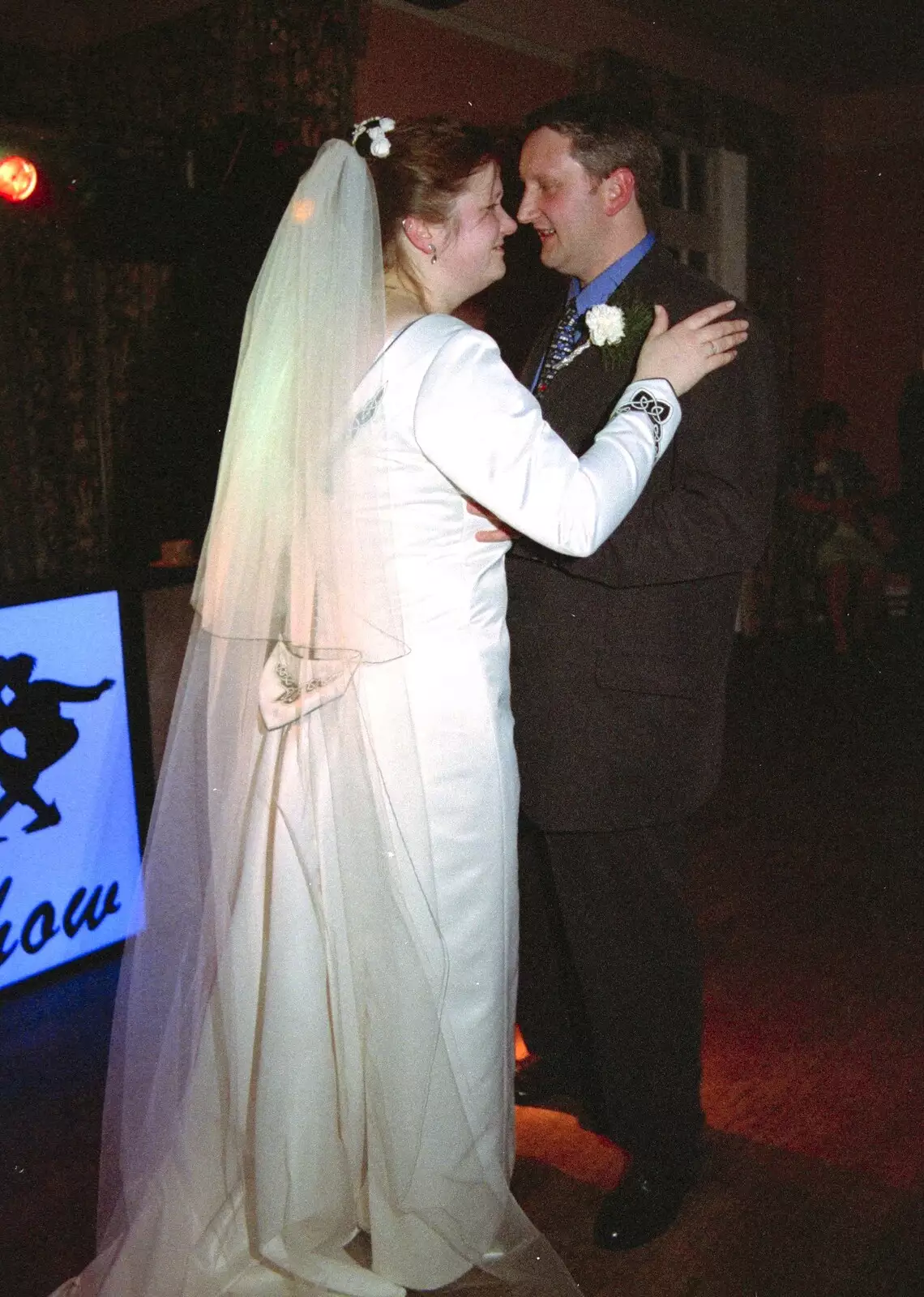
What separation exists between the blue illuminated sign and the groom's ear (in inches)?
62.9

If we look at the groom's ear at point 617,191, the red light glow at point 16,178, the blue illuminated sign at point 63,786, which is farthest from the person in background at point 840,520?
the groom's ear at point 617,191

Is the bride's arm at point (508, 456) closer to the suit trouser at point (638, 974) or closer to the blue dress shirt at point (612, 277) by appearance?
the blue dress shirt at point (612, 277)

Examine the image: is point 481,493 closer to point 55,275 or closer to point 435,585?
point 435,585

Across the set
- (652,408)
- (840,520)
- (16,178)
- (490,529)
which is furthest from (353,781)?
(840,520)

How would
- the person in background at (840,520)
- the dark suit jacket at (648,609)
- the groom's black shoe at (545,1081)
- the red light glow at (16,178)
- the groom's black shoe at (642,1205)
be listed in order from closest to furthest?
the dark suit jacket at (648,609)
the groom's black shoe at (642,1205)
the groom's black shoe at (545,1081)
the red light glow at (16,178)
the person in background at (840,520)

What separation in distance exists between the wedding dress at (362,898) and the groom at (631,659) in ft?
0.48

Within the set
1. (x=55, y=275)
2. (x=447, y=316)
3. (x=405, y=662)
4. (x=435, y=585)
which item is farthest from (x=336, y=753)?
(x=55, y=275)

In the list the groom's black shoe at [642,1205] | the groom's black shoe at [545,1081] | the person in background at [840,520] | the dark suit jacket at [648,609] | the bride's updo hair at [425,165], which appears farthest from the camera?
the person in background at [840,520]

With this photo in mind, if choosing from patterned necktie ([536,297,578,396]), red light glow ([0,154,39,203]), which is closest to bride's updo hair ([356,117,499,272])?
patterned necktie ([536,297,578,396])

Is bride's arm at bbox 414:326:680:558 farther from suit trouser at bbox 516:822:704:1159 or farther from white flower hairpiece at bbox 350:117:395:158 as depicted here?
suit trouser at bbox 516:822:704:1159

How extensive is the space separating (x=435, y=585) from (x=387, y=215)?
0.52 meters

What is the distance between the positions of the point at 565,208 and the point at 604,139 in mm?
125

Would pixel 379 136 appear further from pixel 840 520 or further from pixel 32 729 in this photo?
pixel 840 520

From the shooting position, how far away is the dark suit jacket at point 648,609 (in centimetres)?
177
